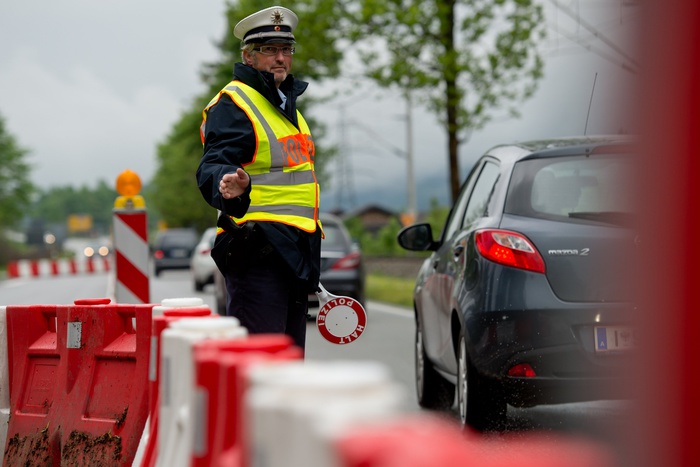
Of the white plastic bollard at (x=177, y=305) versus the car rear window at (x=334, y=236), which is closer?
the white plastic bollard at (x=177, y=305)

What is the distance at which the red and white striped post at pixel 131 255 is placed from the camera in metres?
10.2

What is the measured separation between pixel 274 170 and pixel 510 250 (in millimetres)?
1524

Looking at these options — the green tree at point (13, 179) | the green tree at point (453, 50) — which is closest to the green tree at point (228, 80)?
the green tree at point (453, 50)

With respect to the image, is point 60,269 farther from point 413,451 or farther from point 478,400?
point 413,451

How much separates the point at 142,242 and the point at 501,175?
13.9ft

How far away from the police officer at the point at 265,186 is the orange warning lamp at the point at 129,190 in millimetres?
5599

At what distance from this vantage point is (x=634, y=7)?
1821 mm

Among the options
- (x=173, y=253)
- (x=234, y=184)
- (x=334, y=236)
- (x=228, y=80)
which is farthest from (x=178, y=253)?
(x=234, y=184)

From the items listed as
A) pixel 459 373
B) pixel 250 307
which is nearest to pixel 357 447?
pixel 250 307

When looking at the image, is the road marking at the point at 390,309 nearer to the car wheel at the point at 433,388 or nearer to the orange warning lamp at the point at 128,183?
the orange warning lamp at the point at 128,183

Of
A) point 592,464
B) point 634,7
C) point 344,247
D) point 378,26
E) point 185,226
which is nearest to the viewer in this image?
point 634,7

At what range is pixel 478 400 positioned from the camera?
6.62 meters

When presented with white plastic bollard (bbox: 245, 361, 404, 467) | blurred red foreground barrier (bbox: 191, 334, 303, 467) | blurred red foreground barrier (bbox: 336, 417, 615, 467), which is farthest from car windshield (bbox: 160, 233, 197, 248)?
blurred red foreground barrier (bbox: 336, 417, 615, 467)

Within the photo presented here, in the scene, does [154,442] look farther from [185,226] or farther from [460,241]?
[185,226]
